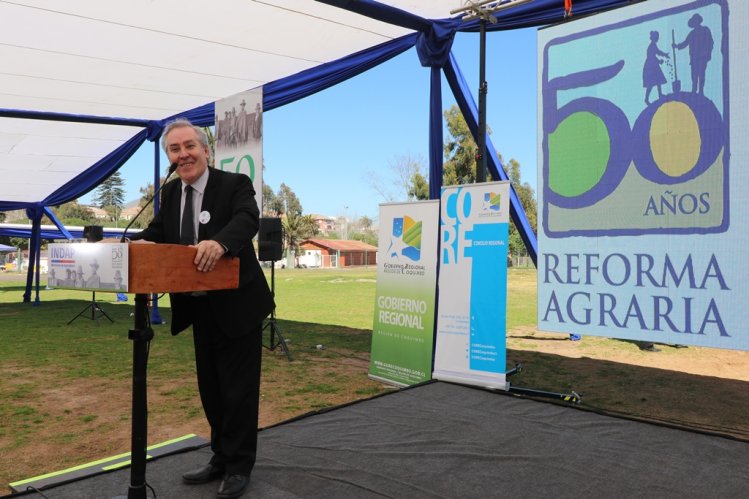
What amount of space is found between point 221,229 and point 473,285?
2733 millimetres

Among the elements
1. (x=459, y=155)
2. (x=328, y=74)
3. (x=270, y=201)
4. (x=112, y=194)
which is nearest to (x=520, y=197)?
(x=459, y=155)

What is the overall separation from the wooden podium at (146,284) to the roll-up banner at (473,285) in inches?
108

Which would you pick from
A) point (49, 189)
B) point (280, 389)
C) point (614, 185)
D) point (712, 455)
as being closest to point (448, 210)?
point (614, 185)

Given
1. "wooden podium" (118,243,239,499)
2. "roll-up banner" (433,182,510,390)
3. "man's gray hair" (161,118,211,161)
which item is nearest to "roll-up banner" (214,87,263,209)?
"roll-up banner" (433,182,510,390)

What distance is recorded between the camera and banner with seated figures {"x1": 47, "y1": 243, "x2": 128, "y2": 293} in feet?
5.32

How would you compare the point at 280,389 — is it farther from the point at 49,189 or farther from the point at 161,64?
the point at 49,189

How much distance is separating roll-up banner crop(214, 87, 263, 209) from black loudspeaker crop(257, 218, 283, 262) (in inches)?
10.2

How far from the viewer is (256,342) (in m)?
2.30

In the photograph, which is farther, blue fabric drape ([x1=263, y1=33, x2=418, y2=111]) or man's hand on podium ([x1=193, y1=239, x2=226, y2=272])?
blue fabric drape ([x1=263, y1=33, x2=418, y2=111])

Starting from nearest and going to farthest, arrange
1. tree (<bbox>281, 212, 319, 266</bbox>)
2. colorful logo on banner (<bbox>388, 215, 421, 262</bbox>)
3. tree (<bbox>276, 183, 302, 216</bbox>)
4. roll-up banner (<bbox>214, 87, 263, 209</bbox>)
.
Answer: colorful logo on banner (<bbox>388, 215, 421, 262</bbox>), roll-up banner (<bbox>214, 87, 263, 209</bbox>), tree (<bbox>281, 212, 319, 266</bbox>), tree (<bbox>276, 183, 302, 216</bbox>)

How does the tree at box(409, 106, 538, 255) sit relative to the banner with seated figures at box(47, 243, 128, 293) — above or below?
above

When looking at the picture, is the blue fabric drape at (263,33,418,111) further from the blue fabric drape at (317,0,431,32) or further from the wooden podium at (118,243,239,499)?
the wooden podium at (118,243,239,499)

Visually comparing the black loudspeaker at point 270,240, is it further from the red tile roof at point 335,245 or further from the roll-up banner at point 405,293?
the red tile roof at point 335,245

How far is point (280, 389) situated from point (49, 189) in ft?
38.9
